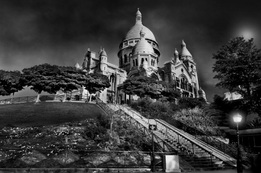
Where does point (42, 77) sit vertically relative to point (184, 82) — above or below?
below

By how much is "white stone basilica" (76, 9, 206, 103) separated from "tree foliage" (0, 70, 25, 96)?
18.4m

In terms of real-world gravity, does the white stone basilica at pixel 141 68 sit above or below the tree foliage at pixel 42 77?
above

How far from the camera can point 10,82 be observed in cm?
3903

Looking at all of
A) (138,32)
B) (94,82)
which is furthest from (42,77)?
(138,32)

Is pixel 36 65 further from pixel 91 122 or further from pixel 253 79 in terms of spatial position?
pixel 253 79

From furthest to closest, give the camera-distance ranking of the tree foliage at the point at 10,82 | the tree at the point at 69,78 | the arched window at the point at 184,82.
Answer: the arched window at the point at 184,82 < the tree foliage at the point at 10,82 < the tree at the point at 69,78

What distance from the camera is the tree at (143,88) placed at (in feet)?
131

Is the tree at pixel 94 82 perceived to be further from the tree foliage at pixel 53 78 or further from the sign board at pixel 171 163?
the sign board at pixel 171 163

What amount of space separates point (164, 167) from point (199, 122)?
15.0 m

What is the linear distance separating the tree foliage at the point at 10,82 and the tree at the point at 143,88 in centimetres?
2060

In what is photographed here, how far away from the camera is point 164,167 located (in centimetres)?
1102

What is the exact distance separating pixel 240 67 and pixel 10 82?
39.1m

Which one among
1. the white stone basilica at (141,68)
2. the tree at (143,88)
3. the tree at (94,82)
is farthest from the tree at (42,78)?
the white stone basilica at (141,68)

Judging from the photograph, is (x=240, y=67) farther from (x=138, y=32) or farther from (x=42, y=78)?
(x=138, y=32)
